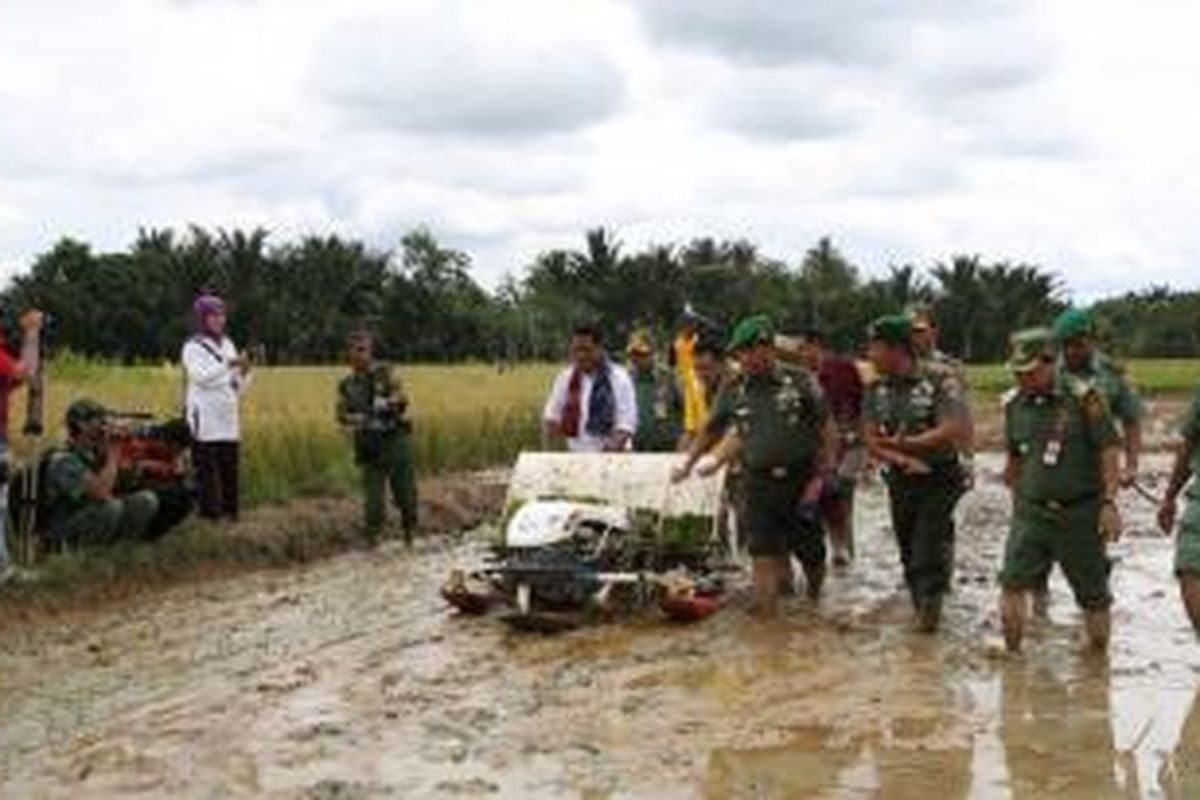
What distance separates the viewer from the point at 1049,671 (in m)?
9.55

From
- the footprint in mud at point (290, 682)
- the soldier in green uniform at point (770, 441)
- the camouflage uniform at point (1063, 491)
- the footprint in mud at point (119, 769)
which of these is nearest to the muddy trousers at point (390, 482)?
the soldier in green uniform at point (770, 441)

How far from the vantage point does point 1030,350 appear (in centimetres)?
968

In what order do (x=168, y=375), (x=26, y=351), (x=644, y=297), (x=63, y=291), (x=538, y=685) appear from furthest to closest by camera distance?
(x=644, y=297) < (x=63, y=291) < (x=168, y=375) < (x=26, y=351) < (x=538, y=685)

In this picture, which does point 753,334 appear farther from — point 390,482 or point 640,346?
point 390,482

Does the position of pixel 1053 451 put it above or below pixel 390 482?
above

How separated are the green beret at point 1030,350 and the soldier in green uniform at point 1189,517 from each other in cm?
83

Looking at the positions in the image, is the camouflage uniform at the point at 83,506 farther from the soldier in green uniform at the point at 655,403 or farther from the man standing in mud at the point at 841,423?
the man standing in mud at the point at 841,423

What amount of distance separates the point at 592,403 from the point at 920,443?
2.92 m

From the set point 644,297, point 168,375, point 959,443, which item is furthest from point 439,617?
point 644,297

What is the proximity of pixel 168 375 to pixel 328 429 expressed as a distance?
12.8 metres

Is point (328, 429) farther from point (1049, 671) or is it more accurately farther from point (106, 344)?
point (106, 344)

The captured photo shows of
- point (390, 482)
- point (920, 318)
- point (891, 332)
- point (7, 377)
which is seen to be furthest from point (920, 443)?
point (390, 482)

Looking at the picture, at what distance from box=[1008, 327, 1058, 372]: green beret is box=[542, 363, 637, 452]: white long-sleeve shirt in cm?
338

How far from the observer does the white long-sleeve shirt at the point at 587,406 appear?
12602 millimetres
